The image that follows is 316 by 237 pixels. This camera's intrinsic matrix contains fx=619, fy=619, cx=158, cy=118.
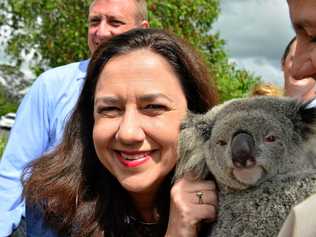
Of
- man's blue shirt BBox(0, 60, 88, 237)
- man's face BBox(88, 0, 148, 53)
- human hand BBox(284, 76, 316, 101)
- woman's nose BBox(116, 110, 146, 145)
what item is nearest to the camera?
woman's nose BBox(116, 110, 146, 145)

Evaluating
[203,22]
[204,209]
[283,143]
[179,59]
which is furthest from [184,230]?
[203,22]

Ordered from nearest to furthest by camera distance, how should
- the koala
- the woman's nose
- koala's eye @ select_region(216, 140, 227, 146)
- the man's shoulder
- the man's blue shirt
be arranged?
the koala
koala's eye @ select_region(216, 140, 227, 146)
the woman's nose
the man's blue shirt
the man's shoulder

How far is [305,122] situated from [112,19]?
2.65 meters

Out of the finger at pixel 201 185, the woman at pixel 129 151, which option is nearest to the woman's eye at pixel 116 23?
the woman at pixel 129 151

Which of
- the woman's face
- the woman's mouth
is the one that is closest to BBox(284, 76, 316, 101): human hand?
the woman's face

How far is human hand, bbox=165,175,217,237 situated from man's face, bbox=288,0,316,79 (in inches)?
21.0

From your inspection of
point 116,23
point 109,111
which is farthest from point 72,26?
point 109,111

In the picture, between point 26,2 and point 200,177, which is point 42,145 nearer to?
point 200,177

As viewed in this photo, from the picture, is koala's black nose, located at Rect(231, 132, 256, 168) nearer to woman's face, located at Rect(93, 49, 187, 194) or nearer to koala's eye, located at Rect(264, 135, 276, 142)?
koala's eye, located at Rect(264, 135, 276, 142)

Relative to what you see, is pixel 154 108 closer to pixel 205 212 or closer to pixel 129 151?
pixel 129 151

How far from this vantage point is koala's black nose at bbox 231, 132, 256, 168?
1.82 meters

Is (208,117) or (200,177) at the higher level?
(208,117)

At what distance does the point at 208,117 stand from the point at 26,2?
404 inches

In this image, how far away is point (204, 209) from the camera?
82.0 inches
